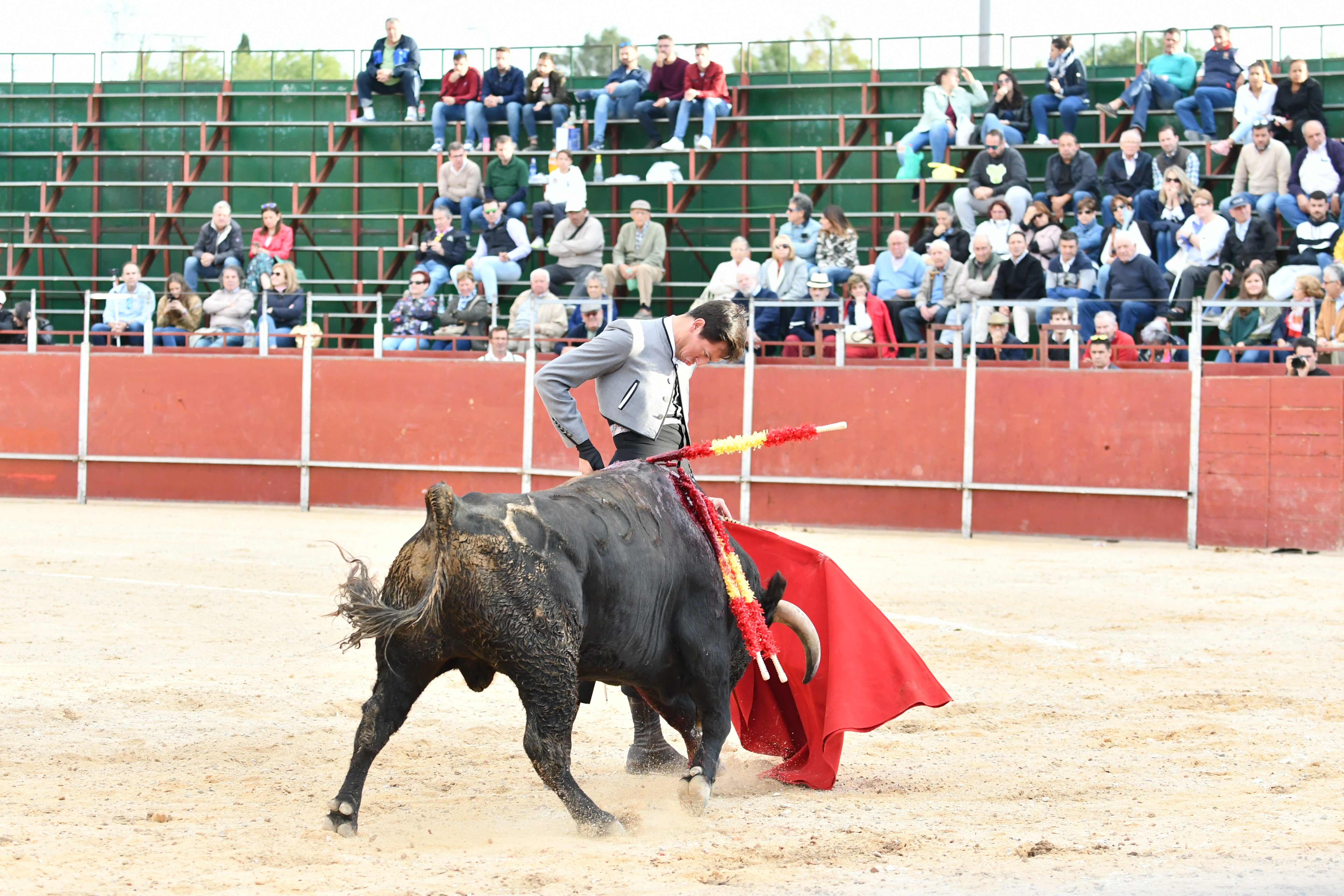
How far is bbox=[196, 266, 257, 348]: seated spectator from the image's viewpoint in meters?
15.6

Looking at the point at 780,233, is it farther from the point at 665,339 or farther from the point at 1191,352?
the point at 665,339

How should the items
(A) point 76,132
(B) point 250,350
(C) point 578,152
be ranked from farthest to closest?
(A) point 76,132
(C) point 578,152
(B) point 250,350

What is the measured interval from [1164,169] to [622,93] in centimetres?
662

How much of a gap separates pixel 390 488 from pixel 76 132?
9.59m

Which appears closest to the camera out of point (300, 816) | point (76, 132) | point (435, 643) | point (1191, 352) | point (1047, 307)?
point (435, 643)

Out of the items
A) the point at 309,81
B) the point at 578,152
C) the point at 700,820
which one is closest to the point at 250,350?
the point at 578,152

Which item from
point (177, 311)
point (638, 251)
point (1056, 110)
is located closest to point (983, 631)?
point (638, 251)

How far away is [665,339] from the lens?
491 centimetres

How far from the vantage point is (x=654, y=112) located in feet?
58.9

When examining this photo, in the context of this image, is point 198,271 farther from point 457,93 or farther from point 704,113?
point 704,113

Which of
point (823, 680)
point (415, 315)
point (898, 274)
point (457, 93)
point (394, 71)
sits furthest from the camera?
point (394, 71)

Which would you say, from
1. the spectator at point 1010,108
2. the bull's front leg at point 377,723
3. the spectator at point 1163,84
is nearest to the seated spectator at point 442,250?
the spectator at point 1010,108

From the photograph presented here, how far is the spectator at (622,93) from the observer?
18.0m

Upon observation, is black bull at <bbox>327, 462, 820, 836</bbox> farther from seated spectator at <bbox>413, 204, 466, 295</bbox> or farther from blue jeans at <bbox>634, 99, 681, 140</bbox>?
blue jeans at <bbox>634, 99, 681, 140</bbox>
